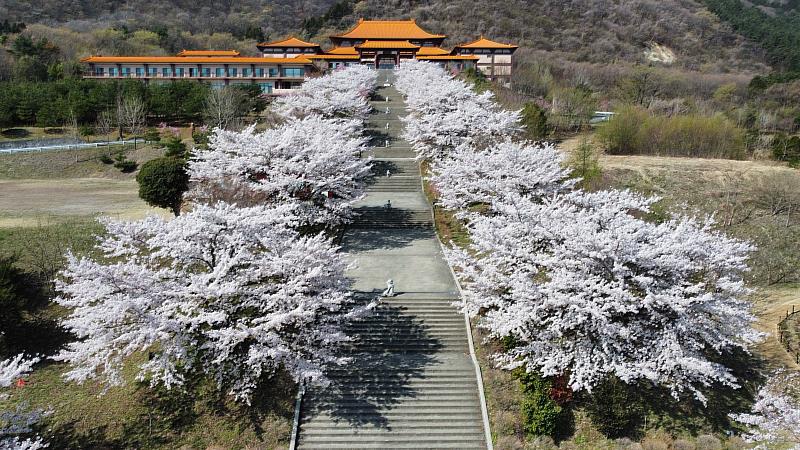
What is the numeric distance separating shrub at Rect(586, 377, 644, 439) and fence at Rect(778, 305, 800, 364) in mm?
6717

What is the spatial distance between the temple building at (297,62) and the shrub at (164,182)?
38156 mm

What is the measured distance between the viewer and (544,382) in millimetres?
14398

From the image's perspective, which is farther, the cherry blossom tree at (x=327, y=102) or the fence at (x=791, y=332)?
the cherry blossom tree at (x=327, y=102)

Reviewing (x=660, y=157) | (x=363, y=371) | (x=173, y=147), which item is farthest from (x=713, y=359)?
(x=173, y=147)

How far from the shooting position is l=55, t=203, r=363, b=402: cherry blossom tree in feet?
42.2

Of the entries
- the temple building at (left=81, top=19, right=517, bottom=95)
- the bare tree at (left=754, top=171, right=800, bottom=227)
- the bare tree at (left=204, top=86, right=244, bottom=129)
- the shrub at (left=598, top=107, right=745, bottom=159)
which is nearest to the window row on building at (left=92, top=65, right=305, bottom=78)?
the temple building at (left=81, top=19, right=517, bottom=95)

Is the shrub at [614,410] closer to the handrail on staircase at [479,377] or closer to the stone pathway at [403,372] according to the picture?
the handrail on staircase at [479,377]

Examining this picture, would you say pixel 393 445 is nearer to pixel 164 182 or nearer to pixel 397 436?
pixel 397 436

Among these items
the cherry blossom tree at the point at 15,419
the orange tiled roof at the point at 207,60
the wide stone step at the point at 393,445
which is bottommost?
the wide stone step at the point at 393,445

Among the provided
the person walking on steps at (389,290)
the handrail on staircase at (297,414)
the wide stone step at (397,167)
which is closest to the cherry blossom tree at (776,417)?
the handrail on staircase at (297,414)

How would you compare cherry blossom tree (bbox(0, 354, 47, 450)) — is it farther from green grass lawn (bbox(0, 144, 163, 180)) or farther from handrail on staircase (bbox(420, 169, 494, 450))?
green grass lawn (bbox(0, 144, 163, 180))

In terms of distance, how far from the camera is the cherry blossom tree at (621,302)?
13086 mm

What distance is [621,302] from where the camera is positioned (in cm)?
1321

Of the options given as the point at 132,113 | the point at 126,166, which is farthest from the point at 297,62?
the point at 126,166
